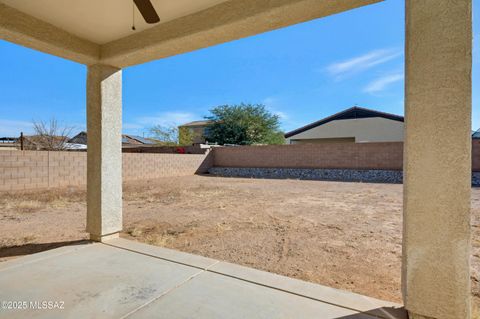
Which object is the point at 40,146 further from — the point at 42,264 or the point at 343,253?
the point at 343,253

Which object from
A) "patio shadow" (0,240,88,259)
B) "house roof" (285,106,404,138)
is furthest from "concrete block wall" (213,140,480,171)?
"patio shadow" (0,240,88,259)

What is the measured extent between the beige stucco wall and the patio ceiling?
58.7 ft

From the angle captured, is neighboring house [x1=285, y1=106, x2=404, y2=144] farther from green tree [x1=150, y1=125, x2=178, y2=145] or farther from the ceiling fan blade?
the ceiling fan blade

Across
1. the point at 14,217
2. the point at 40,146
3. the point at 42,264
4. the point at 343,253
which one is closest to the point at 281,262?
the point at 343,253

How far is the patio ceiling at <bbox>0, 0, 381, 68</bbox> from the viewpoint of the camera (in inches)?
74.2

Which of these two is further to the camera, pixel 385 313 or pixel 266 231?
pixel 266 231

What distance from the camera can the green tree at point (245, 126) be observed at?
916 inches

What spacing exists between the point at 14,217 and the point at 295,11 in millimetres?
6247

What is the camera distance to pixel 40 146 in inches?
566

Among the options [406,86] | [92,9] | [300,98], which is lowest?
[406,86]

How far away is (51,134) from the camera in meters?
14.5

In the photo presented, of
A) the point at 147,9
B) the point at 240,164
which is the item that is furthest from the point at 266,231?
the point at 240,164

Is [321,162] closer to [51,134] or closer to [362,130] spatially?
[362,130]

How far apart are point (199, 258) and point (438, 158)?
209 cm
